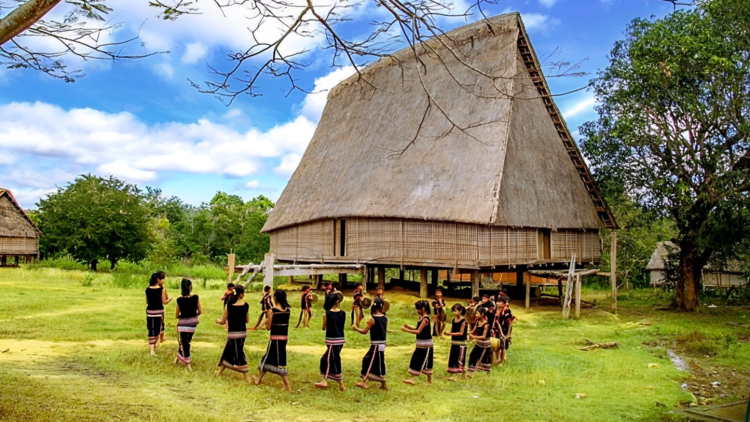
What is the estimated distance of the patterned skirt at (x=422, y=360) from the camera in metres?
8.19

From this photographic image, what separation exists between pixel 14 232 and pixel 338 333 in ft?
105

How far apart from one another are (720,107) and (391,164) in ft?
33.8

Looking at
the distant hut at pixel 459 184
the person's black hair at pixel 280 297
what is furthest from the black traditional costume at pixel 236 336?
the distant hut at pixel 459 184

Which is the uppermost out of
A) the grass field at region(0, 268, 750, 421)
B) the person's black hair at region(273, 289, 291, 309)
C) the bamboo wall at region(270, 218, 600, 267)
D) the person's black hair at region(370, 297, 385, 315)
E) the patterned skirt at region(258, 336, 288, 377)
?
the bamboo wall at region(270, 218, 600, 267)

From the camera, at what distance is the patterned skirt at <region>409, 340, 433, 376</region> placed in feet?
26.9

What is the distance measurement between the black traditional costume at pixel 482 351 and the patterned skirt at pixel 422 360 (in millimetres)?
1004

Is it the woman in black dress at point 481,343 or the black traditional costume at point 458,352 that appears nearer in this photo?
the black traditional costume at point 458,352

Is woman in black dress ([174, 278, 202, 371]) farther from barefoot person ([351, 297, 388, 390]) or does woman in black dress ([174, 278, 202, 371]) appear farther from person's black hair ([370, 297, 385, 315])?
person's black hair ([370, 297, 385, 315])

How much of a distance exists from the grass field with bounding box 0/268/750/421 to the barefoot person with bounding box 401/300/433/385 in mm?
226

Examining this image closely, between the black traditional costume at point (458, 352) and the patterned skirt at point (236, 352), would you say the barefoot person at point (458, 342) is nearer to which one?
the black traditional costume at point (458, 352)

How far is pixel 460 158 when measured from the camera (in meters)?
19.2

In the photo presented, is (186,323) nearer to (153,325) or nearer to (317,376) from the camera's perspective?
(153,325)

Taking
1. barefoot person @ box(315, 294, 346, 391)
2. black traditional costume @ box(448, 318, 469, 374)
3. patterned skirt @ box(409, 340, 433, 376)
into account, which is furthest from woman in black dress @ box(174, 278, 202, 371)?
black traditional costume @ box(448, 318, 469, 374)

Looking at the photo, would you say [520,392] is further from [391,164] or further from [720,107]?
[391,164]
